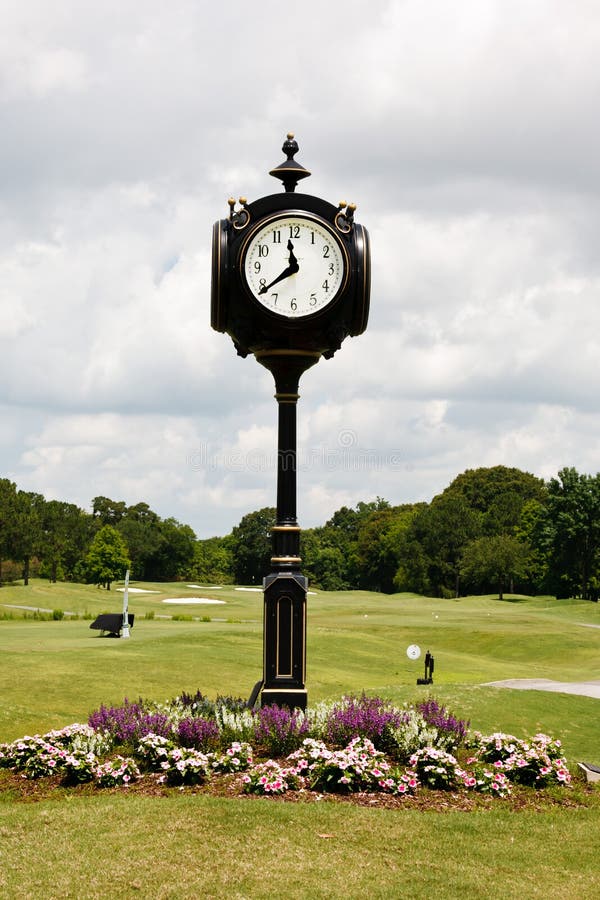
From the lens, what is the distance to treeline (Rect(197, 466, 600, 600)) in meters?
74.4

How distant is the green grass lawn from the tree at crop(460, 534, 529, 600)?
122ft

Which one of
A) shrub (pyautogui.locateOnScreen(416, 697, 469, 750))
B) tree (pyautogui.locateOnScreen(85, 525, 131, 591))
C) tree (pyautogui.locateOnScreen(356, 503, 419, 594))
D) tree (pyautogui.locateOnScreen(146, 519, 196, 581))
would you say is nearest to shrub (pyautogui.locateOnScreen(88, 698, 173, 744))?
shrub (pyautogui.locateOnScreen(416, 697, 469, 750))

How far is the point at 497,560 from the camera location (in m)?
73.2

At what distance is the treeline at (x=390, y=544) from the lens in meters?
73.8

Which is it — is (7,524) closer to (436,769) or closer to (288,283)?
(288,283)

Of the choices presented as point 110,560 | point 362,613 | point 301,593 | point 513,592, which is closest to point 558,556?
point 513,592

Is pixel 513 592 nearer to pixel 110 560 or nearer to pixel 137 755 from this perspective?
pixel 110 560

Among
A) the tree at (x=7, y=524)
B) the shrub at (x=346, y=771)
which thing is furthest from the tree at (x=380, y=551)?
the shrub at (x=346, y=771)

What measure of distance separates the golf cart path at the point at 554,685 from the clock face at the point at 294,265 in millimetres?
15486

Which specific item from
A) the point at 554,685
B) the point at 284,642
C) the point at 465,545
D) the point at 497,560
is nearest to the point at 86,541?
the point at 465,545

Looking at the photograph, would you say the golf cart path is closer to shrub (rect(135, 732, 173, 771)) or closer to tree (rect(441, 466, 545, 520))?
shrub (rect(135, 732, 173, 771))

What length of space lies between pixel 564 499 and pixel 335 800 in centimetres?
6955

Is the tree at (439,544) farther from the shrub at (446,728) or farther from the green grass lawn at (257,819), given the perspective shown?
the shrub at (446,728)

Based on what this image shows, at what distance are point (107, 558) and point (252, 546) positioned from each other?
16603 millimetres
